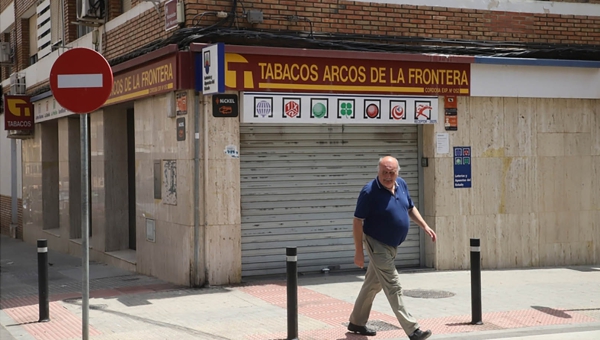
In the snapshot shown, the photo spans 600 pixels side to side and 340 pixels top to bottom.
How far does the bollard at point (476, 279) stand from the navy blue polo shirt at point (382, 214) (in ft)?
3.70

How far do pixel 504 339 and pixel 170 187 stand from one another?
230 inches

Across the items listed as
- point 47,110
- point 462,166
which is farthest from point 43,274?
point 47,110

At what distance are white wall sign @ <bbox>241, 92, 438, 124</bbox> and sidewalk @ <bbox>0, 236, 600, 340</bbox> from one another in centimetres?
223

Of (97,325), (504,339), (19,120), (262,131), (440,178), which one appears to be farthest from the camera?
(19,120)

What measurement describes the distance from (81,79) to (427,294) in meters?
5.42

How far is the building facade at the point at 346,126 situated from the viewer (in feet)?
36.7

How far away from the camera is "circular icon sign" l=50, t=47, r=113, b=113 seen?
7488 millimetres

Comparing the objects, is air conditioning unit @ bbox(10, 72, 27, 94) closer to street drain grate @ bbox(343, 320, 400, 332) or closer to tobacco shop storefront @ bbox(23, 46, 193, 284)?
tobacco shop storefront @ bbox(23, 46, 193, 284)

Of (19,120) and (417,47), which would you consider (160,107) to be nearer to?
(417,47)

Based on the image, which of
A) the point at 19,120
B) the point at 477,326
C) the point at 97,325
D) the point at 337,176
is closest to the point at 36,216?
the point at 19,120

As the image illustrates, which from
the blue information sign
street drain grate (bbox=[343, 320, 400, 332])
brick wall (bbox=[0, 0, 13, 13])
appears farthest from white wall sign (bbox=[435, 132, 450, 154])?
brick wall (bbox=[0, 0, 13, 13])

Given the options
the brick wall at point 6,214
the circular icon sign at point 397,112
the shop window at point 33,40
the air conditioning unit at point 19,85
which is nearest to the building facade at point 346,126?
the circular icon sign at point 397,112

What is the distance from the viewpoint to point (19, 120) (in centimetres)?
2028

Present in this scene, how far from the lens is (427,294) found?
10.5 m
